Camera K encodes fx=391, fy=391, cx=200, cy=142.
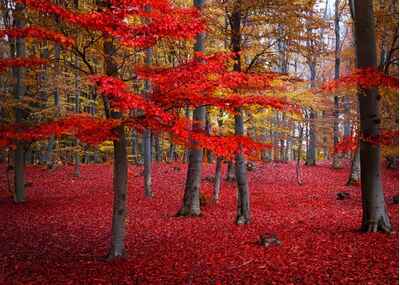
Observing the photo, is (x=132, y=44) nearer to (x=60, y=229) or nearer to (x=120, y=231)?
(x=120, y=231)

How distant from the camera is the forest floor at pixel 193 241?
8.34m

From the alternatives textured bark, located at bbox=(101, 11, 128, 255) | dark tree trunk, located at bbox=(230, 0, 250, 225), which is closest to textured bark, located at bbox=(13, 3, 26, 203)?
textured bark, located at bbox=(101, 11, 128, 255)

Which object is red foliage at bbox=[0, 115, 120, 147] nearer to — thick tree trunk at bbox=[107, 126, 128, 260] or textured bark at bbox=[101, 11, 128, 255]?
textured bark at bbox=[101, 11, 128, 255]

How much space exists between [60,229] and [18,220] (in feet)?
8.12

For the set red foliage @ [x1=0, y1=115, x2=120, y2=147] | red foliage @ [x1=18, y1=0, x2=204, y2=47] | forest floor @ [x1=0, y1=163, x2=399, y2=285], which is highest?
red foliage @ [x1=18, y1=0, x2=204, y2=47]

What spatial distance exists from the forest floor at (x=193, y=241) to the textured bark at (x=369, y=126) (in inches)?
23.9

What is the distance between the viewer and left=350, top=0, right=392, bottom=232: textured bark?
1048 centimetres

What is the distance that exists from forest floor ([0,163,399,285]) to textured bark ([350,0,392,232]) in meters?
0.61

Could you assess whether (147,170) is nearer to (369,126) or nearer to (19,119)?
(19,119)

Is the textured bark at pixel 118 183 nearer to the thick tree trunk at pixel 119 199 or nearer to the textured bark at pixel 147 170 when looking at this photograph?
the thick tree trunk at pixel 119 199

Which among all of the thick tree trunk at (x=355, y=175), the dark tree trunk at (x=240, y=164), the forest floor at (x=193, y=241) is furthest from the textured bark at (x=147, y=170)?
the thick tree trunk at (x=355, y=175)

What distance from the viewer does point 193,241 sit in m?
11.5

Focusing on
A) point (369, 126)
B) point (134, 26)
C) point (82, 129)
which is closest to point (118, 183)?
point (82, 129)

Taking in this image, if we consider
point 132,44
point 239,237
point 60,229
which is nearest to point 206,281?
point 239,237
